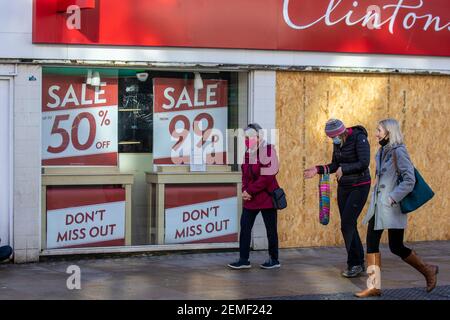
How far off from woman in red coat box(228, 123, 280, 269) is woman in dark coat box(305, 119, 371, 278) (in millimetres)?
621

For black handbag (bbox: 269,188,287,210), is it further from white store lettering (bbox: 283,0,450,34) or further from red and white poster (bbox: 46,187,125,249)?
white store lettering (bbox: 283,0,450,34)

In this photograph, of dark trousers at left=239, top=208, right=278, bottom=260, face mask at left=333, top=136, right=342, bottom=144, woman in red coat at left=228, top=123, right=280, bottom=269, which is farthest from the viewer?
dark trousers at left=239, top=208, right=278, bottom=260

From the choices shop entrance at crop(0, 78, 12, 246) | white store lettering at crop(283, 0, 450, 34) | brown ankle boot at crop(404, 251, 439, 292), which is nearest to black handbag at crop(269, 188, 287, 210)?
brown ankle boot at crop(404, 251, 439, 292)

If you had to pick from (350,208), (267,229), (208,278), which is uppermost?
(350,208)

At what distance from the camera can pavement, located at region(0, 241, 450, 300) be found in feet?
29.6

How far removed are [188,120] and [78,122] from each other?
1481 millimetres

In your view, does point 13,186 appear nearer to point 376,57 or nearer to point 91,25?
point 91,25

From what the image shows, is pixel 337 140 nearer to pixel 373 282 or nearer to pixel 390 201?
pixel 390 201

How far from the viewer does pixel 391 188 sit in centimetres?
895

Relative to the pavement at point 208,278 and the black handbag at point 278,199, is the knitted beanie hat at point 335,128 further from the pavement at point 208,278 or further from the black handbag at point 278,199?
the pavement at point 208,278

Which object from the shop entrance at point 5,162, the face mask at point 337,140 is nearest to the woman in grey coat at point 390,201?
the face mask at point 337,140

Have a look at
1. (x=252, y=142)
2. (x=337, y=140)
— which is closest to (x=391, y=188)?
(x=337, y=140)

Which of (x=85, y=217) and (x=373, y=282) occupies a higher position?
(x=85, y=217)

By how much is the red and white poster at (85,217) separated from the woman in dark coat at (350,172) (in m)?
3.05
